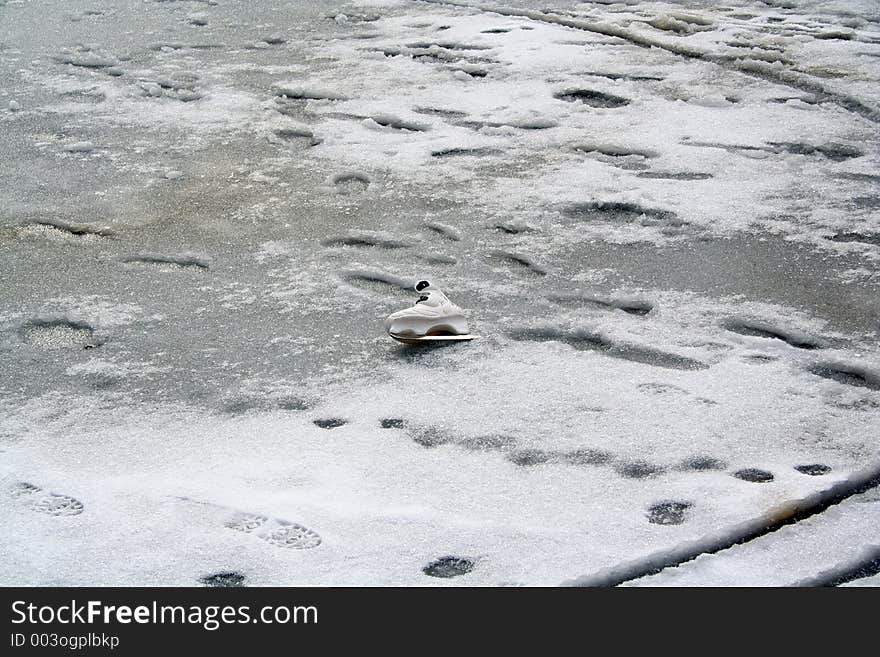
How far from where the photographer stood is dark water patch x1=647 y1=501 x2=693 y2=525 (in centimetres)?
180

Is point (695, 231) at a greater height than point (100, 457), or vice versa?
point (695, 231)

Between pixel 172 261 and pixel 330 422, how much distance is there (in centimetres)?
93

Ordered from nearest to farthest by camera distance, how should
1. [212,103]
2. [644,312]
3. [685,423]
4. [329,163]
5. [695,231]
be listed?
[685,423]
[644,312]
[695,231]
[329,163]
[212,103]

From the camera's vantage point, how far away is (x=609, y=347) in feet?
7.82

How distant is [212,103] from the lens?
13.1 feet

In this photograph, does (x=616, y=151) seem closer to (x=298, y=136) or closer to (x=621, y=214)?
(x=621, y=214)

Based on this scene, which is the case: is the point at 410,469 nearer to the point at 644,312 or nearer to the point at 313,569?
the point at 313,569

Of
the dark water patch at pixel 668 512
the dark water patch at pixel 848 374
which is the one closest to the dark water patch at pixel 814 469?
the dark water patch at pixel 668 512

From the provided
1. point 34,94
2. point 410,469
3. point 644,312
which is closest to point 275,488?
point 410,469

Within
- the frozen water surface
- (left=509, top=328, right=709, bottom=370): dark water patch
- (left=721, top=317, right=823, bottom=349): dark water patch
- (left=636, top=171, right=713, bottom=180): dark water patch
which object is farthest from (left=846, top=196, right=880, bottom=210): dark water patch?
(left=509, top=328, right=709, bottom=370): dark water patch

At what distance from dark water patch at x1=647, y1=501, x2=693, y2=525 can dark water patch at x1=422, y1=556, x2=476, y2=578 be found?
0.31m

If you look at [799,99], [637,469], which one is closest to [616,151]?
[799,99]

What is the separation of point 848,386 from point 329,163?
1.79 metres

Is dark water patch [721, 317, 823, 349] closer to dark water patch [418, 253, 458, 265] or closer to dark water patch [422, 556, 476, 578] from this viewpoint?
dark water patch [418, 253, 458, 265]
